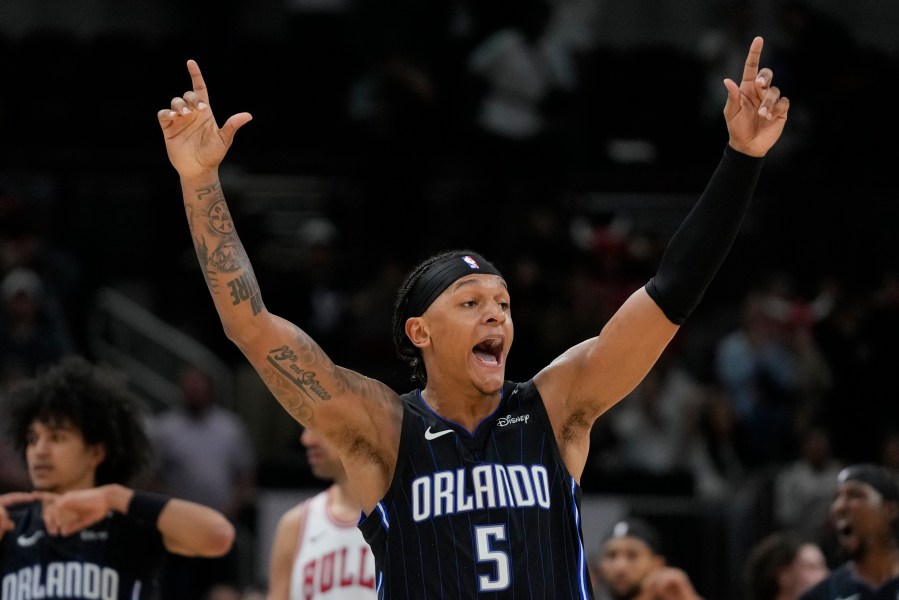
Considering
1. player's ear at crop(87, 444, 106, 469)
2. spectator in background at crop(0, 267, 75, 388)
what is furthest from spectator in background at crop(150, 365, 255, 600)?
player's ear at crop(87, 444, 106, 469)

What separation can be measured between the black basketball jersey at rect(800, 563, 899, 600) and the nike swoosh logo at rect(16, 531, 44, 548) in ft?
11.8

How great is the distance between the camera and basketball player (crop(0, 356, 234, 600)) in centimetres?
621

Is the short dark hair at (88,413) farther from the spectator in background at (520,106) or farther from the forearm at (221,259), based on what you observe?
the spectator in background at (520,106)

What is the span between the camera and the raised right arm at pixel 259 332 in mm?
4805

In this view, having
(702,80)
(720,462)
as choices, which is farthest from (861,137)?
(720,462)

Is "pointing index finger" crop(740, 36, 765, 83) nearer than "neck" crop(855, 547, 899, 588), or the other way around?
"pointing index finger" crop(740, 36, 765, 83)

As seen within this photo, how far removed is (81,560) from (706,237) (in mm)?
2959

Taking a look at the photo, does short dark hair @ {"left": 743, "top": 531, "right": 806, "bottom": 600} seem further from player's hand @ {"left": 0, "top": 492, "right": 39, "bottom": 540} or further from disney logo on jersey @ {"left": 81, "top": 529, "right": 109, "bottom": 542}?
player's hand @ {"left": 0, "top": 492, "right": 39, "bottom": 540}

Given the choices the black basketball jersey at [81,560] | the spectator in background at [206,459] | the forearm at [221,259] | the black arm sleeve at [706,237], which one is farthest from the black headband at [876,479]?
the spectator in background at [206,459]

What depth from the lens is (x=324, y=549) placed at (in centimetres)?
724

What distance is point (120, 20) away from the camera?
18.1m

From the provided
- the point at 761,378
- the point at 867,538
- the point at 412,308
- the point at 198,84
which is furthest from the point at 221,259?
the point at 761,378

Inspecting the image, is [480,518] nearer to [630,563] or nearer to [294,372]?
[294,372]

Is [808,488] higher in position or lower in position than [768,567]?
higher
